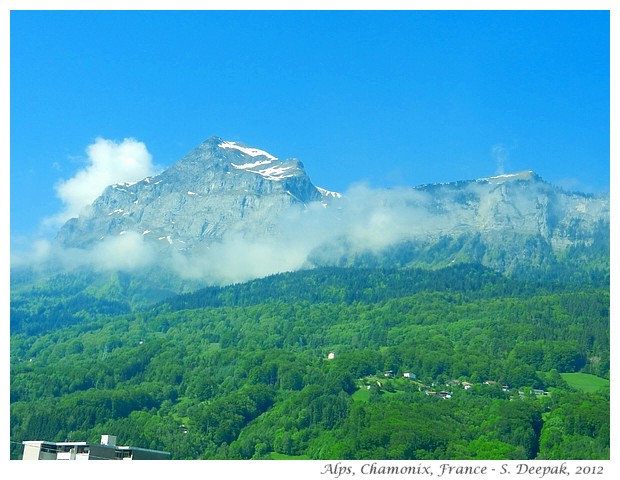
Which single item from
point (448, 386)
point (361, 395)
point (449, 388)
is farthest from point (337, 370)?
point (449, 388)

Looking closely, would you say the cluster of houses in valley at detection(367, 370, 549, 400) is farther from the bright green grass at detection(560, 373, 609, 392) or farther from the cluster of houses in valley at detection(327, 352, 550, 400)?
the bright green grass at detection(560, 373, 609, 392)

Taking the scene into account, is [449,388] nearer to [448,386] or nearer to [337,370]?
[448,386]

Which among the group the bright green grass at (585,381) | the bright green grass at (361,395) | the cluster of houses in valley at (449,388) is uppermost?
the bright green grass at (585,381)

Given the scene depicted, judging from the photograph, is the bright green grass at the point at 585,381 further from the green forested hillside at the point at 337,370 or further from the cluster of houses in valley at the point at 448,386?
the cluster of houses in valley at the point at 448,386

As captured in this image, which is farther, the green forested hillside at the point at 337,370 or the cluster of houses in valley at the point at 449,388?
the cluster of houses in valley at the point at 449,388

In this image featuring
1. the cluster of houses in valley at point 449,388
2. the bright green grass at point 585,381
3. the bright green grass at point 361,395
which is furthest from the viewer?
the bright green grass at point 585,381

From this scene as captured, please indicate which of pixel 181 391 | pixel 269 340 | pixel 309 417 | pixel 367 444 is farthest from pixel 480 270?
pixel 367 444

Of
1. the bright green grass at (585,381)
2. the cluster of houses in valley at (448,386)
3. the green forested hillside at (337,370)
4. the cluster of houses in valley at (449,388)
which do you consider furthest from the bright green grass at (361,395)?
the bright green grass at (585,381)
